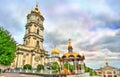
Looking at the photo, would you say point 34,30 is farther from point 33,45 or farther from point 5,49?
point 5,49

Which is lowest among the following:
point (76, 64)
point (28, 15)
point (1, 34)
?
point (76, 64)

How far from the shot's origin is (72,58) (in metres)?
34.4

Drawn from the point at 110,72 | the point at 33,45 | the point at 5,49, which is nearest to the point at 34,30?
the point at 33,45

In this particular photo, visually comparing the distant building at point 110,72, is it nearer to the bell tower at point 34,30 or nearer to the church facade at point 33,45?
the church facade at point 33,45

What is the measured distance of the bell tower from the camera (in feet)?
197

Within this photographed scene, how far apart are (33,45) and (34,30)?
24.0ft

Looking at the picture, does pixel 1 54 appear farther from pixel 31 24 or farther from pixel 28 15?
pixel 28 15

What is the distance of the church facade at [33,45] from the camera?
55.3 metres

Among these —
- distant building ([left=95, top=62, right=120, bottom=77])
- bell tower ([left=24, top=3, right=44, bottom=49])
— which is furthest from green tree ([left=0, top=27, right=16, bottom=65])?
distant building ([left=95, top=62, right=120, bottom=77])

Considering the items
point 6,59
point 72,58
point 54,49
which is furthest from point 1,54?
point 54,49

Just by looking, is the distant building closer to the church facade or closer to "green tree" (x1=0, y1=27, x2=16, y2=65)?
the church facade

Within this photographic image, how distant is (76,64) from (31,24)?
1370 inches

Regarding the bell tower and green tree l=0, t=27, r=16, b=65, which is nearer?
green tree l=0, t=27, r=16, b=65

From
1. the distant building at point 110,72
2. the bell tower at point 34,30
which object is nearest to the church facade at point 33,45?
the bell tower at point 34,30
